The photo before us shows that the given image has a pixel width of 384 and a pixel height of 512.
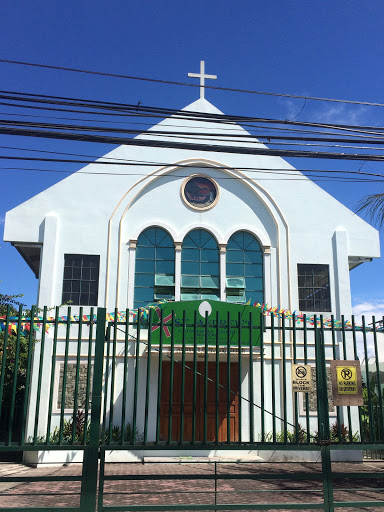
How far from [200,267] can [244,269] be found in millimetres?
1362

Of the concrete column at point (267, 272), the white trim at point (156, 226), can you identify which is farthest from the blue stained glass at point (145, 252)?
the concrete column at point (267, 272)

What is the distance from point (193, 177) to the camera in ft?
53.2

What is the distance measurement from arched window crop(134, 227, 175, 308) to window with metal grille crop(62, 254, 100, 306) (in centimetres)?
123

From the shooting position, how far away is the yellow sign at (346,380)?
6480mm

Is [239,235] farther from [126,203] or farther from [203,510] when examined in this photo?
[203,510]

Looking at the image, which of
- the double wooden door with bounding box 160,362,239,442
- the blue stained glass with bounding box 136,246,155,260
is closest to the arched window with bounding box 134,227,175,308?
the blue stained glass with bounding box 136,246,155,260

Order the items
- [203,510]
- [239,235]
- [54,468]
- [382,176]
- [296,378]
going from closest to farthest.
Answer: [203,510]
[296,378]
[382,176]
[54,468]
[239,235]

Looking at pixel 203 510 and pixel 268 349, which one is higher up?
pixel 268 349

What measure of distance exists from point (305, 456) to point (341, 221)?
7.22 meters

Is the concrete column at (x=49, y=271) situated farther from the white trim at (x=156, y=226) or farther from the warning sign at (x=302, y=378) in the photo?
the warning sign at (x=302, y=378)

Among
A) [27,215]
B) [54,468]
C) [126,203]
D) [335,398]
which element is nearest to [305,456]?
[54,468]

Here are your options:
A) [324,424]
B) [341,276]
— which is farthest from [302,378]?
[341,276]

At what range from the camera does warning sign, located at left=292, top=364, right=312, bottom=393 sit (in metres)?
6.34

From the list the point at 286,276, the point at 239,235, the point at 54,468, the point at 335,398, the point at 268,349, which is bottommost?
the point at 54,468
